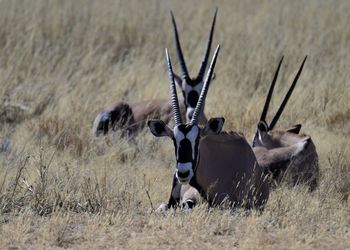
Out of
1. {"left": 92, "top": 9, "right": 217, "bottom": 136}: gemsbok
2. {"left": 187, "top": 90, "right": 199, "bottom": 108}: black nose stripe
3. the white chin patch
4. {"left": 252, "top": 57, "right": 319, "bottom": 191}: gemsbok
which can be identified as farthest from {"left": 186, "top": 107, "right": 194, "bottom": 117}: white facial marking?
the white chin patch

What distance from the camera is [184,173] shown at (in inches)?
259

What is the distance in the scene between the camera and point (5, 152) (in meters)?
9.08

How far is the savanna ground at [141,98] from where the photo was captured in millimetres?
6008

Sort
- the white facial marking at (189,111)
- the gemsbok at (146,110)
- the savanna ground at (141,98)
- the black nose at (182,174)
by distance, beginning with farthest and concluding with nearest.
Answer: the gemsbok at (146,110)
the white facial marking at (189,111)
the black nose at (182,174)
the savanna ground at (141,98)

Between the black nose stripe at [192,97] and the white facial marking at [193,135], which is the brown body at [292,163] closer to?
the white facial marking at [193,135]

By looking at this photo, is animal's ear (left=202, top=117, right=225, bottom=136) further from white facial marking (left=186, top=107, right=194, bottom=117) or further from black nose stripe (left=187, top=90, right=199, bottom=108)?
black nose stripe (left=187, top=90, right=199, bottom=108)

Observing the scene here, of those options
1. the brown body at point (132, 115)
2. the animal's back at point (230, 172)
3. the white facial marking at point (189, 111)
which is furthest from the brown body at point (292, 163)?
the brown body at point (132, 115)

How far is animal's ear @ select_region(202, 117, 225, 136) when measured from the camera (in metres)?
6.95

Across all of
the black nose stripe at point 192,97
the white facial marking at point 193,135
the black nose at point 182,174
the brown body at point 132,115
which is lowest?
the brown body at point 132,115

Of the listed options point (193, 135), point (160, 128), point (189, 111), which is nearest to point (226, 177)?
point (193, 135)

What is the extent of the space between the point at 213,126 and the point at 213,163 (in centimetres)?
33

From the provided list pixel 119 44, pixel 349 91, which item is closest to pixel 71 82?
pixel 119 44

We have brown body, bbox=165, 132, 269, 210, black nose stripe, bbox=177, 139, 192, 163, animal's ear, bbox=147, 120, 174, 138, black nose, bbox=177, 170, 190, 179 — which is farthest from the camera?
brown body, bbox=165, 132, 269, 210

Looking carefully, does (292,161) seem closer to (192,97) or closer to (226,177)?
(226,177)
